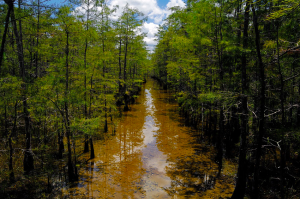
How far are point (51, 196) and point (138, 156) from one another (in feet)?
21.6

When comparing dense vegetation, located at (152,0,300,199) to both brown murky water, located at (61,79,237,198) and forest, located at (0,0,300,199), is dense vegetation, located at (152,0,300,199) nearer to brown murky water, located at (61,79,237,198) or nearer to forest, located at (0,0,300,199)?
forest, located at (0,0,300,199)

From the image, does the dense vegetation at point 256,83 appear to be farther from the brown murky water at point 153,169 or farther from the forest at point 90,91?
the brown murky water at point 153,169

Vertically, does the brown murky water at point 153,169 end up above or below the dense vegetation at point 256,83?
below

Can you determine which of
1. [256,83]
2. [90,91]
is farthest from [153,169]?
[256,83]

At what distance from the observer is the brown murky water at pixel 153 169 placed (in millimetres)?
9672

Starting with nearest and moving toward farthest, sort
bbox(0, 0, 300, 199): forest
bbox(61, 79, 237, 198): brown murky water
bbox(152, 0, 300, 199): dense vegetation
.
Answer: bbox(152, 0, 300, 199): dense vegetation < bbox(0, 0, 300, 199): forest < bbox(61, 79, 237, 198): brown murky water

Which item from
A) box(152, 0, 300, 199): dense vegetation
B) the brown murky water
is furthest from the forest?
the brown murky water

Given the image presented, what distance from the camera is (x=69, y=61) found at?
412 inches

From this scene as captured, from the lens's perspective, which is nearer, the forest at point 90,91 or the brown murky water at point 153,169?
the forest at point 90,91

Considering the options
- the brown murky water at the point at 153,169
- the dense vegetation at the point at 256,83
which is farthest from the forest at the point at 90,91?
the brown murky water at the point at 153,169

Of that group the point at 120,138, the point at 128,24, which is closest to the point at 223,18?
the point at 120,138

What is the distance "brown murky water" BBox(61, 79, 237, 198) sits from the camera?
967 centimetres

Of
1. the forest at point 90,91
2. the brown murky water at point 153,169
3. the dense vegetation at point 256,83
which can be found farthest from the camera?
the brown murky water at point 153,169

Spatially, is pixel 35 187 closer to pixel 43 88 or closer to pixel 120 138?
pixel 43 88
